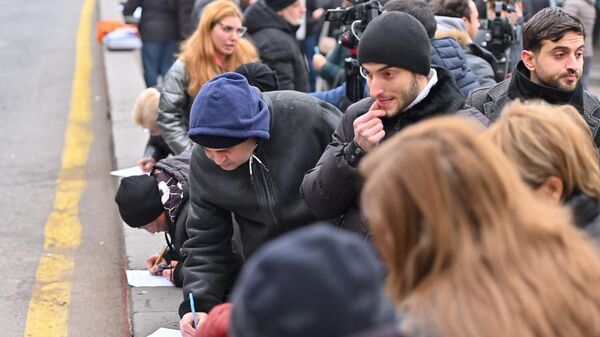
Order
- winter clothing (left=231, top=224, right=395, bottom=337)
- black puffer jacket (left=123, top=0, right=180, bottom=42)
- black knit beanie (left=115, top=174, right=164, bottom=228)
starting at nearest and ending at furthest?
winter clothing (left=231, top=224, right=395, bottom=337) < black knit beanie (left=115, top=174, right=164, bottom=228) < black puffer jacket (left=123, top=0, right=180, bottom=42)

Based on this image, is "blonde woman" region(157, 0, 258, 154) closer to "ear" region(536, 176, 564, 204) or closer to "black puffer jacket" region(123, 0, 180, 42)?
"black puffer jacket" region(123, 0, 180, 42)

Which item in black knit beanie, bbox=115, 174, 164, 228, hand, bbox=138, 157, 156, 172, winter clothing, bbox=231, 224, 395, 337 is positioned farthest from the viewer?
hand, bbox=138, 157, 156, 172

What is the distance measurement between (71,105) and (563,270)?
10.0 metres

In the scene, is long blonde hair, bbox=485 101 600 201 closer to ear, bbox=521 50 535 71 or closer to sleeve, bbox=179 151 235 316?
ear, bbox=521 50 535 71

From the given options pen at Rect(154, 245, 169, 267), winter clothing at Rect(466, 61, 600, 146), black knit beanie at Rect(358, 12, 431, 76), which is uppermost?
black knit beanie at Rect(358, 12, 431, 76)

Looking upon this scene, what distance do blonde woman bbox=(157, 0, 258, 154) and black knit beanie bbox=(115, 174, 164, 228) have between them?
4.35ft

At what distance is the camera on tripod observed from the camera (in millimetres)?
7102

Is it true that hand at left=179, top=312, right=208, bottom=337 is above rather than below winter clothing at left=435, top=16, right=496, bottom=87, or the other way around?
below

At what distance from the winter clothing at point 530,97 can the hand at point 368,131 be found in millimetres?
1000

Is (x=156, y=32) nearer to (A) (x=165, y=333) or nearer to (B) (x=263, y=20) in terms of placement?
(B) (x=263, y=20)

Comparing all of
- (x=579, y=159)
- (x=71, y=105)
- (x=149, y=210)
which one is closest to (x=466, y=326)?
(x=579, y=159)

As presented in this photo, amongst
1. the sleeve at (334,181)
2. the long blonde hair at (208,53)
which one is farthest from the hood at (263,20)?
the sleeve at (334,181)

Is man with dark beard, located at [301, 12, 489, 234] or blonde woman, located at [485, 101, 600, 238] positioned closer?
blonde woman, located at [485, 101, 600, 238]

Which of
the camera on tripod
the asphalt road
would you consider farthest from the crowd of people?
the asphalt road
